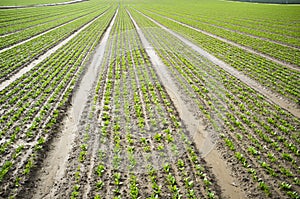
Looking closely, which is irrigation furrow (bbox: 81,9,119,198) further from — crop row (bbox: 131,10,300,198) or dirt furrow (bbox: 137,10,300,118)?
dirt furrow (bbox: 137,10,300,118)

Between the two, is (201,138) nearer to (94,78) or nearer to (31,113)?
(31,113)

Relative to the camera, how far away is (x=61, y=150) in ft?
25.3

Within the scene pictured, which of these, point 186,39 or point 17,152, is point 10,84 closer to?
point 17,152

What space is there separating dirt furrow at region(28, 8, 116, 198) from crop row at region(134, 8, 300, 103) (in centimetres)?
A: 1144

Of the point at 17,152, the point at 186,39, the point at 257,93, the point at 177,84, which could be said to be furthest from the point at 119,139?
the point at 186,39

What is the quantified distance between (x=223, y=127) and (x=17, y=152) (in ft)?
27.6

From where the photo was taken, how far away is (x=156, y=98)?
1119 centimetres

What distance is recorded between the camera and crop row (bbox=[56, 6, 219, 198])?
613cm

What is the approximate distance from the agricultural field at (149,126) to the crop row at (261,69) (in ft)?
0.27

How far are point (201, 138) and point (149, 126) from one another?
234 cm

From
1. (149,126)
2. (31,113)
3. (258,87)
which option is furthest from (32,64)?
(258,87)

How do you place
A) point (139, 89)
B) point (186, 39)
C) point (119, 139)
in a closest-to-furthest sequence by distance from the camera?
point (119, 139) < point (139, 89) < point (186, 39)

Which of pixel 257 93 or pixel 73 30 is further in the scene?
pixel 73 30

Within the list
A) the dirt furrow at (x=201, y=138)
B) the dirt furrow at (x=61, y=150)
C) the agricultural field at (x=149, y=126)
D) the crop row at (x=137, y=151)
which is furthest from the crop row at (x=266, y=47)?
the dirt furrow at (x=61, y=150)
